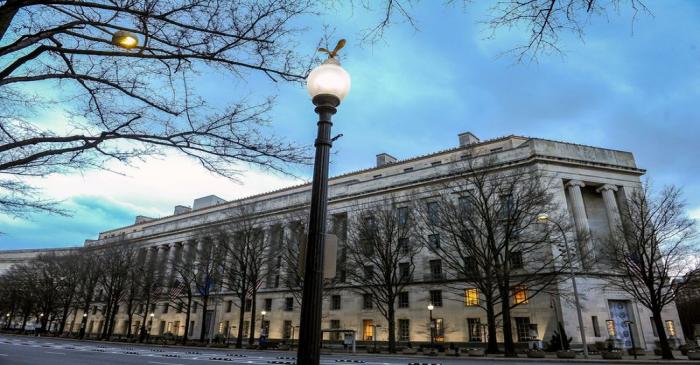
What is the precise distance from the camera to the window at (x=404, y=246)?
37.0 metres

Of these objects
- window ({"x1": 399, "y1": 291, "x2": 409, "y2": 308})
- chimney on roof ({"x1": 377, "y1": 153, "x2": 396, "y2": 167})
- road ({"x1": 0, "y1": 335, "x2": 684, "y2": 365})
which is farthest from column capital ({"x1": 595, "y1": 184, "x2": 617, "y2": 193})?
chimney on roof ({"x1": 377, "y1": 153, "x2": 396, "y2": 167})

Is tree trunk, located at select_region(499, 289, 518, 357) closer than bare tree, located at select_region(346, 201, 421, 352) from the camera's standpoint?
Yes

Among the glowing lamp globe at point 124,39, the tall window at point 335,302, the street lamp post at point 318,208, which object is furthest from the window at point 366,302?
the street lamp post at point 318,208

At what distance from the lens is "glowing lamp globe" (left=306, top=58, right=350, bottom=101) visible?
16.2 ft

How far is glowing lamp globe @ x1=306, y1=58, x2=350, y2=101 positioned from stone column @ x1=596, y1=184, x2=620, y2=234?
41685 mm

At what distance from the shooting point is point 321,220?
14.5 feet

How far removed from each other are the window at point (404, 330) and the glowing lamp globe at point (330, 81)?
39152mm

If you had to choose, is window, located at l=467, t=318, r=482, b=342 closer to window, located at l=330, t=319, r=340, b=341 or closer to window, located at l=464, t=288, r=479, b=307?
window, located at l=464, t=288, r=479, b=307

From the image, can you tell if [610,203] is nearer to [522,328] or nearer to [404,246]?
[522,328]

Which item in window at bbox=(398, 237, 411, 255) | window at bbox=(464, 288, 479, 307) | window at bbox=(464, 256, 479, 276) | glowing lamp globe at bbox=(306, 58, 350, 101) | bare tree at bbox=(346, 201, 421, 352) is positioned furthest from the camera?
window at bbox=(398, 237, 411, 255)

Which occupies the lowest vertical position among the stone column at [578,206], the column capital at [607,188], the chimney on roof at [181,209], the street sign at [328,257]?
the street sign at [328,257]

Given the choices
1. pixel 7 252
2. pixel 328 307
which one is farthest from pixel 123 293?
pixel 7 252

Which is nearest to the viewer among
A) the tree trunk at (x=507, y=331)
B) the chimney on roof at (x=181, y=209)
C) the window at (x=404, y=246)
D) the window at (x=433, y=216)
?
the tree trunk at (x=507, y=331)

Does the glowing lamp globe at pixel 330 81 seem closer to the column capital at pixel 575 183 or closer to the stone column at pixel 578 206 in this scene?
the stone column at pixel 578 206
